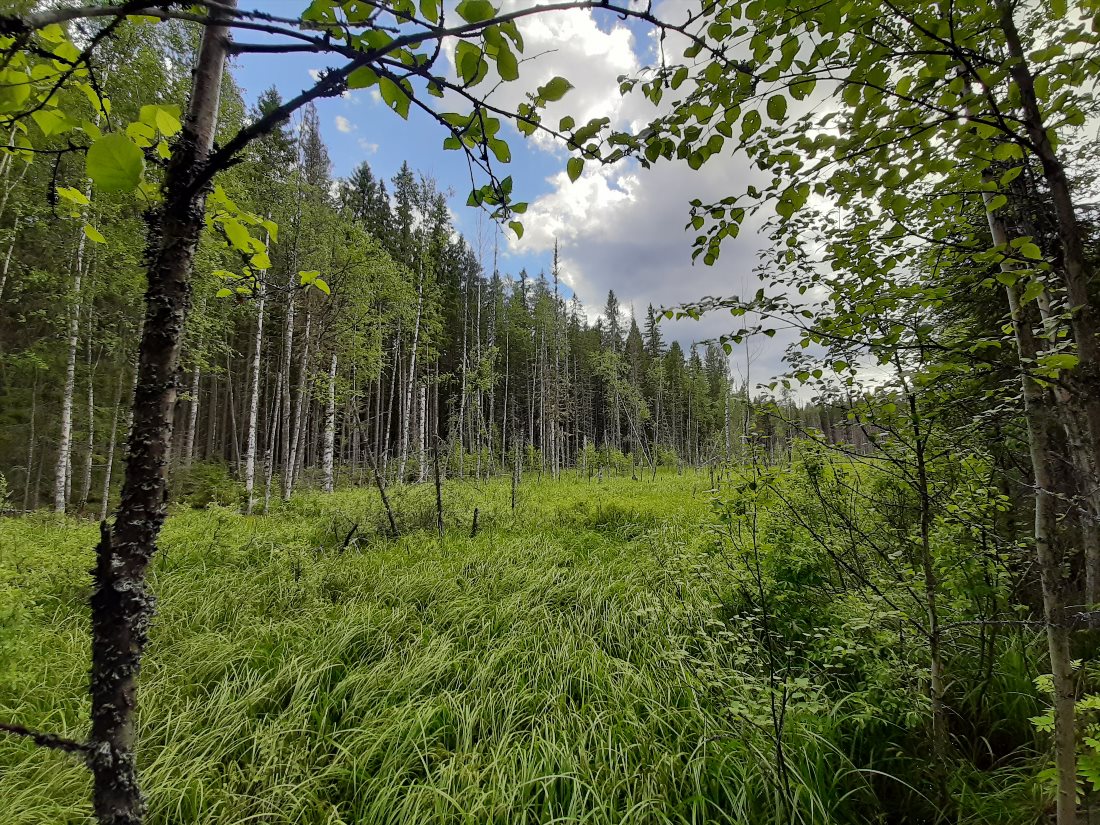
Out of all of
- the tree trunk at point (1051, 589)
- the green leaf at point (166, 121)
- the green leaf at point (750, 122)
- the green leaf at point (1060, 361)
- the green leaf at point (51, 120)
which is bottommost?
the tree trunk at point (1051, 589)

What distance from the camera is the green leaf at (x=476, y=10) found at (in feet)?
2.12

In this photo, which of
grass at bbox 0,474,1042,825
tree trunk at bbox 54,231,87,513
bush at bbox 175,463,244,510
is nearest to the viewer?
grass at bbox 0,474,1042,825

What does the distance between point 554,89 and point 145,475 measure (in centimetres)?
108

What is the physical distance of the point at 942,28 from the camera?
3.96ft

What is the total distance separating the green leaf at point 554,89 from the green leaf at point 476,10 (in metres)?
0.15

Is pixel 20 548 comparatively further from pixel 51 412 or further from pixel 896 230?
pixel 51 412

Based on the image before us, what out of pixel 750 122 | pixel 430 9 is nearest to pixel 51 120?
pixel 430 9

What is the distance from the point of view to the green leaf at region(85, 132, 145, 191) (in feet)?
1.80

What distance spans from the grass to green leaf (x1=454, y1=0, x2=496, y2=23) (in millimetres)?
2863

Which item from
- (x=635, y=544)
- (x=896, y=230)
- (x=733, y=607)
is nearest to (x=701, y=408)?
(x=635, y=544)

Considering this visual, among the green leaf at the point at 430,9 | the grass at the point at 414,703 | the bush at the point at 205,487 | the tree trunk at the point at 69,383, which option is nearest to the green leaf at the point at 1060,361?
the green leaf at the point at 430,9

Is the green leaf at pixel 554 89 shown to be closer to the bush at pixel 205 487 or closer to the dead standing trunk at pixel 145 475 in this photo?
the dead standing trunk at pixel 145 475

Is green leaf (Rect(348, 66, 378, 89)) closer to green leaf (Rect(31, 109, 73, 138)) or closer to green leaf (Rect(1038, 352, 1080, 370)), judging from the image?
green leaf (Rect(31, 109, 73, 138))

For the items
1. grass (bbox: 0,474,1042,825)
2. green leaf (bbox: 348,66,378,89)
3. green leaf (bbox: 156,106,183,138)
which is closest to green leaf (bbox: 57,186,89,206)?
green leaf (bbox: 156,106,183,138)
